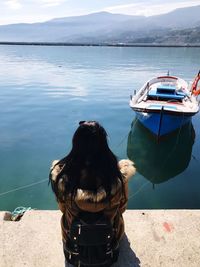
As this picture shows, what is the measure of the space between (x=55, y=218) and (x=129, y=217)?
4.14ft

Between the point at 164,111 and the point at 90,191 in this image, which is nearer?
the point at 90,191

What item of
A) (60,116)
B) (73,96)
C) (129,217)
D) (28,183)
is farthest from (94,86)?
(129,217)

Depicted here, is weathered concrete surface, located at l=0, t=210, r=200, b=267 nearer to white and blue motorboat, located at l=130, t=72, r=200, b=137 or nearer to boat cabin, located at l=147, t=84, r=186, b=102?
white and blue motorboat, located at l=130, t=72, r=200, b=137

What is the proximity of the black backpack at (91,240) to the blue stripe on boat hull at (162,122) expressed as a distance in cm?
902

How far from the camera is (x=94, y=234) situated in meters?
3.29

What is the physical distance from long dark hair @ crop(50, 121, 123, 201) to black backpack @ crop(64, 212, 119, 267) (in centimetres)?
34

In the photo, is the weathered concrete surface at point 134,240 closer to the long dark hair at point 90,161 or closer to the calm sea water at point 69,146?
the long dark hair at point 90,161

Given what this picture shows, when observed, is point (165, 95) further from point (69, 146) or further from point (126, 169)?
point (126, 169)

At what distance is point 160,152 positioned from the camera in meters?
12.2

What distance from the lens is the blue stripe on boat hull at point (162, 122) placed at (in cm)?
1215

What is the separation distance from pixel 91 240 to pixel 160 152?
926cm

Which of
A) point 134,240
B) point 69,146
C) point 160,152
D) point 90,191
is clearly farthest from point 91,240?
point 69,146

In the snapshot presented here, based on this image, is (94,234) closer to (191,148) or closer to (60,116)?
(191,148)

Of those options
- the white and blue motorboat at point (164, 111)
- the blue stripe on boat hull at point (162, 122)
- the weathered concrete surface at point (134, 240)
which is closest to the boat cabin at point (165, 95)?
the white and blue motorboat at point (164, 111)
